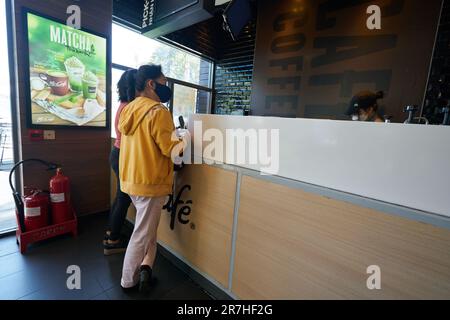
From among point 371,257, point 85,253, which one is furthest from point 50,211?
point 371,257

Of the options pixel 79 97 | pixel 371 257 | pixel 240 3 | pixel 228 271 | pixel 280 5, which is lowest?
pixel 228 271

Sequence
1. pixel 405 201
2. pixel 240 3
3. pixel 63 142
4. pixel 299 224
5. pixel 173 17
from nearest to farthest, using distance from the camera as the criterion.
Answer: pixel 405 201 < pixel 299 224 < pixel 173 17 < pixel 240 3 < pixel 63 142

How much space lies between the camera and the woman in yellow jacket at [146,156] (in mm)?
1233

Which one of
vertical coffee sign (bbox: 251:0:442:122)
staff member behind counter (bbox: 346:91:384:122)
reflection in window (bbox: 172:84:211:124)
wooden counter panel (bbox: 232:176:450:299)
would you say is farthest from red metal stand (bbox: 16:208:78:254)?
staff member behind counter (bbox: 346:91:384:122)

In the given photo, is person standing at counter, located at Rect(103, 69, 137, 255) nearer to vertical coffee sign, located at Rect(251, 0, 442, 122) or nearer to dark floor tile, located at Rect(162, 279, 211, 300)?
dark floor tile, located at Rect(162, 279, 211, 300)

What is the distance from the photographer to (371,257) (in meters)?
0.79

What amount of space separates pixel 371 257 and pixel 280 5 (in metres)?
3.23

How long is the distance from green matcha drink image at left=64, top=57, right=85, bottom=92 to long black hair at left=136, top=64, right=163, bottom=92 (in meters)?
1.28

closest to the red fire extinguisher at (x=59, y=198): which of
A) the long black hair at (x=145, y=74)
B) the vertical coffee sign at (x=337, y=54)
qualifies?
the long black hair at (x=145, y=74)

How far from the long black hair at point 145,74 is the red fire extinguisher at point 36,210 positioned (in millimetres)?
1422

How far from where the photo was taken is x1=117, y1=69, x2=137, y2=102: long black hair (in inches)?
57.7

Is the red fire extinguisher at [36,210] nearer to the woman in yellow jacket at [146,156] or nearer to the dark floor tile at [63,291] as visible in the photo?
the dark floor tile at [63,291]

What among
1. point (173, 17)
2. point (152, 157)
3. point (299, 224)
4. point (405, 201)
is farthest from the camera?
point (173, 17)
